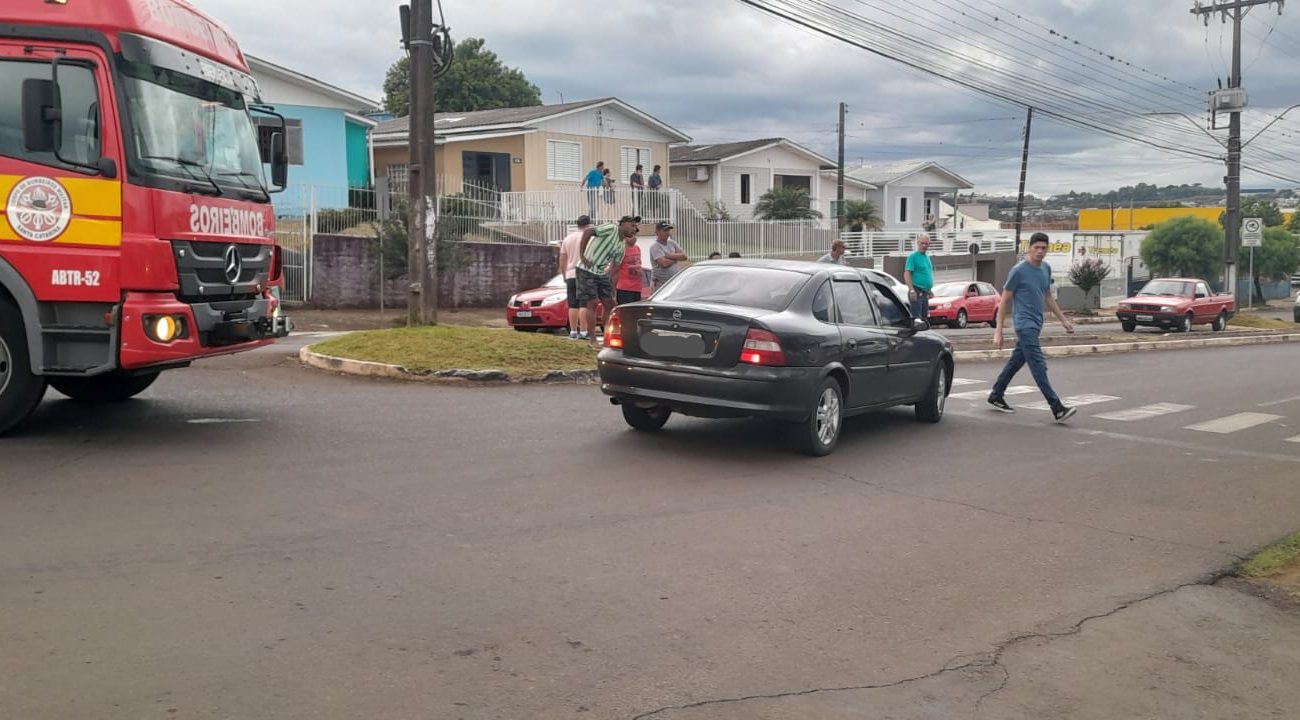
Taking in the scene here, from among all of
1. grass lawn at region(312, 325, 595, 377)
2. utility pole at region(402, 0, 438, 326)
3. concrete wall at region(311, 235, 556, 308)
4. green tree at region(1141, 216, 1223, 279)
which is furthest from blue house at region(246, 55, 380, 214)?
green tree at region(1141, 216, 1223, 279)

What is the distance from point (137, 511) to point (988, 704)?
4732 mm

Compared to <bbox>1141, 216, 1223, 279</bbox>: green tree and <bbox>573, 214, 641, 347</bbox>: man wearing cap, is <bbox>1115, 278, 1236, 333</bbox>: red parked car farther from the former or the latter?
<bbox>1141, 216, 1223, 279</bbox>: green tree

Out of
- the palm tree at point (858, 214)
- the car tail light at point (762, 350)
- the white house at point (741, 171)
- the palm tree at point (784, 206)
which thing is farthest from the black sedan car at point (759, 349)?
the palm tree at point (858, 214)

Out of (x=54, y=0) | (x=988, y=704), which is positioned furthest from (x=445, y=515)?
(x=54, y=0)

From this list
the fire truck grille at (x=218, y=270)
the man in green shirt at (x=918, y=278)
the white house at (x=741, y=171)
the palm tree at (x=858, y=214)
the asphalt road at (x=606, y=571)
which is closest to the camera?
the asphalt road at (x=606, y=571)

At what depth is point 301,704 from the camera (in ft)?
13.1

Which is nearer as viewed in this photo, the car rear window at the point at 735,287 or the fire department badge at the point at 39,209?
the fire department badge at the point at 39,209

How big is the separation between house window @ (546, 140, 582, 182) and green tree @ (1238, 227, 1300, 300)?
51445mm

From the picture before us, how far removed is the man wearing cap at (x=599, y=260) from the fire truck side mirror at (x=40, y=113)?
24.8 ft

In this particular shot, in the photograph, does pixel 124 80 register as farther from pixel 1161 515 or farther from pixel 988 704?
pixel 1161 515

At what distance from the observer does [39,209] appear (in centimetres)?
795

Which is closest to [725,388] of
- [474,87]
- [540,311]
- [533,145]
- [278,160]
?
[278,160]

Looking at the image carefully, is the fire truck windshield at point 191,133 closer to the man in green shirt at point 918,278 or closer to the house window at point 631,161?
the man in green shirt at point 918,278

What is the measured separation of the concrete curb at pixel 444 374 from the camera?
1241 cm
